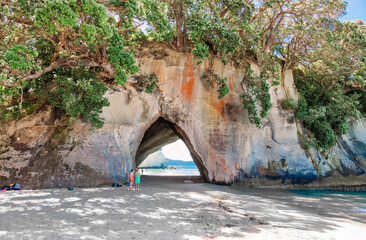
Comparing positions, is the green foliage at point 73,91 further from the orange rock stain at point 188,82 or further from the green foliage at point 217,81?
the green foliage at point 217,81

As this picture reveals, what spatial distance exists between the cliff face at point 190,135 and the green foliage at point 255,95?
735 mm

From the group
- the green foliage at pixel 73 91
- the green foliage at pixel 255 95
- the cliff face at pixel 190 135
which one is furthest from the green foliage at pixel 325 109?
the green foliage at pixel 73 91

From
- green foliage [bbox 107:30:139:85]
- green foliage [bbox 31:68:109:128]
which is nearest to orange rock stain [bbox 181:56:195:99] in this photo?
green foliage [bbox 31:68:109:128]

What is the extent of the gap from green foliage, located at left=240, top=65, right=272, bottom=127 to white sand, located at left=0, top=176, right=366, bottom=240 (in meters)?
8.24

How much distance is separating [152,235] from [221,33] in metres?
11.4

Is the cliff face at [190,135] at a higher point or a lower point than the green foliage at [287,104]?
lower

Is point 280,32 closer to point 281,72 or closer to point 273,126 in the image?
point 281,72

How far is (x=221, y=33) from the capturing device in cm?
1298

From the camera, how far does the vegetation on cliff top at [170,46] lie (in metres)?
8.25

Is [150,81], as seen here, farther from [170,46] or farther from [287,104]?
[287,104]

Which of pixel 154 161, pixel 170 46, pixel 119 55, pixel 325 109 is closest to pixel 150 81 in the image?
pixel 170 46

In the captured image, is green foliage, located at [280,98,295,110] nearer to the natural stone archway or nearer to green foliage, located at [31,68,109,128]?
the natural stone archway

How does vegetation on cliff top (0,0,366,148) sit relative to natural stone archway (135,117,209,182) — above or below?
above

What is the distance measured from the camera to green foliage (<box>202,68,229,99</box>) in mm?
15867
